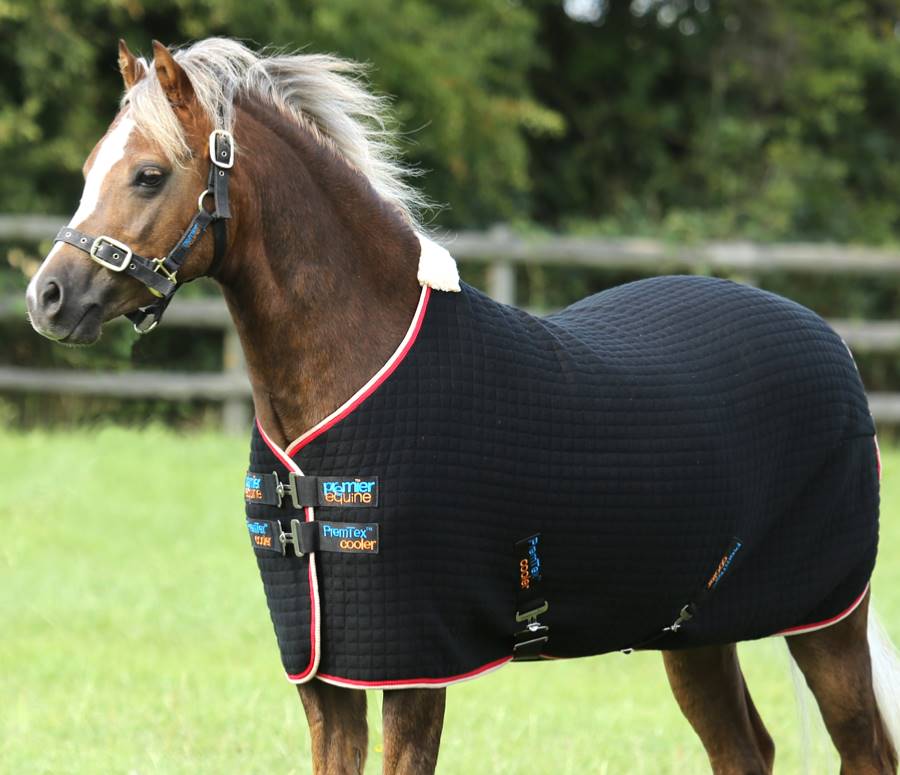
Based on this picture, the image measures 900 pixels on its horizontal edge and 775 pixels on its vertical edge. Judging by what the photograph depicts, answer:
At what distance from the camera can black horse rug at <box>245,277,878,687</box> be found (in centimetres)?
289

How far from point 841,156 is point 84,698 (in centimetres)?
1066

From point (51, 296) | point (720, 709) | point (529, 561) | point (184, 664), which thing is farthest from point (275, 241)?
point (184, 664)

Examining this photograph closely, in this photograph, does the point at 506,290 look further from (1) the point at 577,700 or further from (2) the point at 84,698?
(2) the point at 84,698

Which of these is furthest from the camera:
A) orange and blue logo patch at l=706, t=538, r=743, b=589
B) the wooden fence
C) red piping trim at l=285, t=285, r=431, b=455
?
the wooden fence

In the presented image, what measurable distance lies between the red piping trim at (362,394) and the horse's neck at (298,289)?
2cm

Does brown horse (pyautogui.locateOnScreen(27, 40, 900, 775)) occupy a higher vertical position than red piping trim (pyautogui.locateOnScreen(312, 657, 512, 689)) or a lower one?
higher

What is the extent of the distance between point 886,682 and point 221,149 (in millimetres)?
2240

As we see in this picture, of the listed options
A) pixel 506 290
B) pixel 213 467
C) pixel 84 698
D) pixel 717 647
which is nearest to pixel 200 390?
pixel 213 467

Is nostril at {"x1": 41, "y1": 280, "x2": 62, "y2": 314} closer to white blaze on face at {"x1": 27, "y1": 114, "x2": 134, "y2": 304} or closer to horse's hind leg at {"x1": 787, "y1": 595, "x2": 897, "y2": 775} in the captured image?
white blaze on face at {"x1": 27, "y1": 114, "x2": 134, "y2": 304}

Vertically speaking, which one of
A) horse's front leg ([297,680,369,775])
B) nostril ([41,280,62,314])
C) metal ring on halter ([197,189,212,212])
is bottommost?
horse's front leg ([297,680,369,775])

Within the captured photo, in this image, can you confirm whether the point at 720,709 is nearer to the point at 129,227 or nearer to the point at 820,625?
the point at 820,625

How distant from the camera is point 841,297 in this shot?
39.4ft

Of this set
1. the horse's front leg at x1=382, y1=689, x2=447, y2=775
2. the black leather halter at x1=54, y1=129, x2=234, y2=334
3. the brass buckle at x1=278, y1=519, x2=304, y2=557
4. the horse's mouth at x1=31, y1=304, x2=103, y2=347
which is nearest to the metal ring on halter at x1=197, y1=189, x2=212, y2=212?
the black leather halter at x1=54, y1=129, x2=234, y2=334

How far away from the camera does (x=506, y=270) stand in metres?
10.1
